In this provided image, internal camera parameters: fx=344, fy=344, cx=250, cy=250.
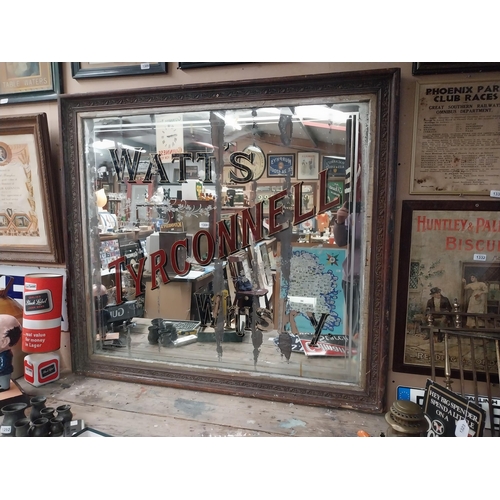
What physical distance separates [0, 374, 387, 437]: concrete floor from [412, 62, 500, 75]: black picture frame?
1.51 m

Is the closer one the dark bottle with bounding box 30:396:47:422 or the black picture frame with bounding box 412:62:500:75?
the black picture frame with bounding box 412:62:500:75

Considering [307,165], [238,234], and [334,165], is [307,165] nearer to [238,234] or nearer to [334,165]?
[334,165]

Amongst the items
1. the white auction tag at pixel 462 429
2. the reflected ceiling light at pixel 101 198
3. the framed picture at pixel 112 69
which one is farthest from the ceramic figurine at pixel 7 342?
the white auction tag at pixel 462 429

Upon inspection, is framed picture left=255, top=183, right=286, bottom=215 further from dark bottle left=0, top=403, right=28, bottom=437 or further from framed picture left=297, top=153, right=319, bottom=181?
dark bottle left=0, top=403, right=28, bottom=437

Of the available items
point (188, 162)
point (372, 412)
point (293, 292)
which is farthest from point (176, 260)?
point (372, 412)

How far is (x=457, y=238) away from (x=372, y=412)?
86 cm

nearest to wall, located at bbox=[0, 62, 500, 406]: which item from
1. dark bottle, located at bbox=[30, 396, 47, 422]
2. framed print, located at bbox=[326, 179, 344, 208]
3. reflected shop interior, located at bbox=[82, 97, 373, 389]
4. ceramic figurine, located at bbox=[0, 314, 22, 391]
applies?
reflected shop interior, located at bbox=[82, 97, 373, 389]

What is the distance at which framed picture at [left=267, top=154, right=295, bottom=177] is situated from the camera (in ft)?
5.36

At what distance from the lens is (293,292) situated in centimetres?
172

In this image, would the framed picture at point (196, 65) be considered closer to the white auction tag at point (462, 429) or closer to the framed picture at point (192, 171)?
the framed picture at point (192, 171)

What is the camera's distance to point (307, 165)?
162 cm

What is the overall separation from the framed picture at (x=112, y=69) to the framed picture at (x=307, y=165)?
80cm

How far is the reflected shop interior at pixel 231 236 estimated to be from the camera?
1602 mm

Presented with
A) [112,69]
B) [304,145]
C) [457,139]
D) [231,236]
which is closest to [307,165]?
[304,145]
